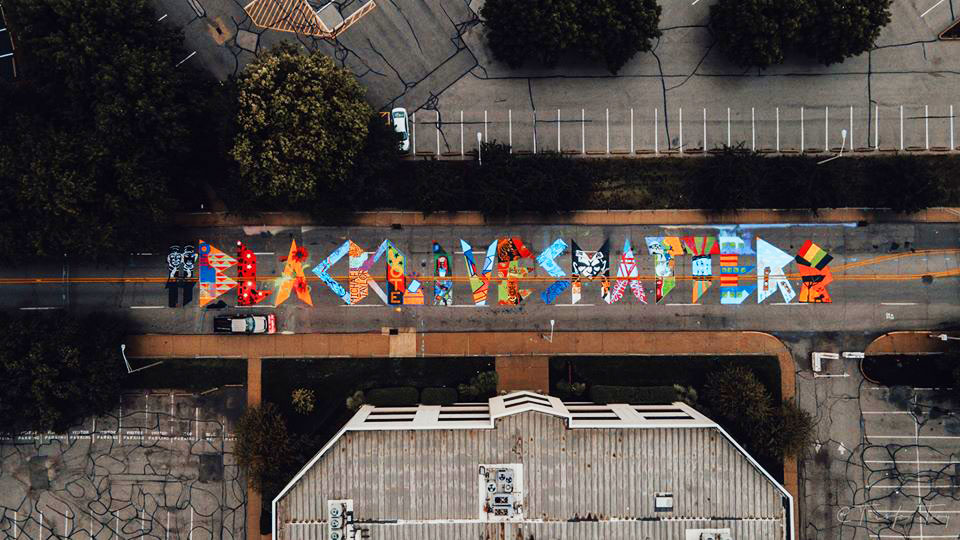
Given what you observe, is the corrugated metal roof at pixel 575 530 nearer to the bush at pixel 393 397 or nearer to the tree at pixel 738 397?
the tree at pixel 738 397

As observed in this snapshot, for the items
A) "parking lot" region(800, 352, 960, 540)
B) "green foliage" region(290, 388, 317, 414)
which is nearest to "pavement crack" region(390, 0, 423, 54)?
"green foliage" region(290, 388, 317, 414)

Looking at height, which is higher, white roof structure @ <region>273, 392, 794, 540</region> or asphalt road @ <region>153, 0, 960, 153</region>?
asphalt road @ <region>153, 0, 960, 153</region>

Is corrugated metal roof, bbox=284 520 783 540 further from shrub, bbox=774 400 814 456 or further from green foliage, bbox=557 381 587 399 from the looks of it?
green foliage, bbox=557 381 587 399

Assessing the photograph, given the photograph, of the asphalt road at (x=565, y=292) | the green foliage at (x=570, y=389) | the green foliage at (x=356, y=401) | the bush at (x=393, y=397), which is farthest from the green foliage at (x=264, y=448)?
the green foliage at (x=570, y=389)

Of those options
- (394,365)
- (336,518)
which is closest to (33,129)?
(394,365)

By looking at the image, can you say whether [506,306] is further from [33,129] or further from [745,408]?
[33,129]
